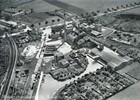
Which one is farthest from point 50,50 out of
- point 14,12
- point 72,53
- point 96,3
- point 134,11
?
point 96,3

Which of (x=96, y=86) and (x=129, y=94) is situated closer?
(x=129, y=94)

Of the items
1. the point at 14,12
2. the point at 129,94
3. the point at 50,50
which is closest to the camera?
the point at 129,94

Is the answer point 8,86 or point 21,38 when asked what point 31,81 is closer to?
point 8,86

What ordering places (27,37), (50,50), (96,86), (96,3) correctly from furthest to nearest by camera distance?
1. (96,3)
2. (27,37)
3. (50,50)
4. (96,86)

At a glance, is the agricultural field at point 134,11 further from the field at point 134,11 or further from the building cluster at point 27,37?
the building cluster at point 27,37

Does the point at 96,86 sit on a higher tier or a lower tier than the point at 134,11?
lower

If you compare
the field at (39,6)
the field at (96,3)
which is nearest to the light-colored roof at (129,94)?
the field at (96,3)

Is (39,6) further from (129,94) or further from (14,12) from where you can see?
(129,94)
